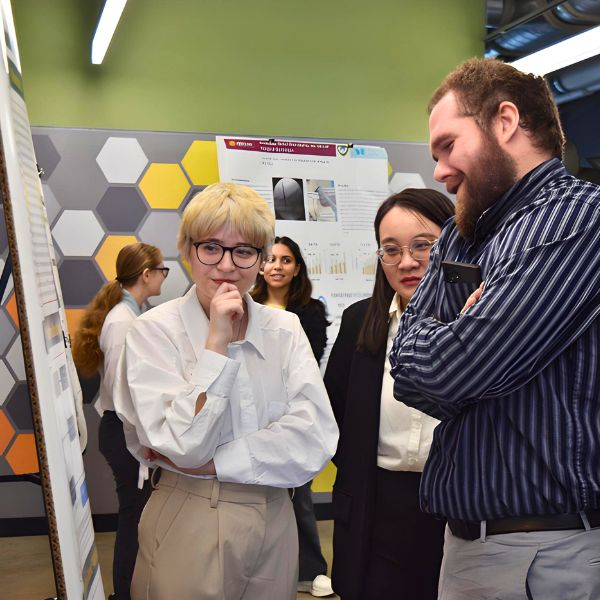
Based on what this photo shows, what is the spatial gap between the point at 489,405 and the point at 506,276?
223mm

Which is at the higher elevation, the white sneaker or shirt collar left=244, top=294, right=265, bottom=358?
shirt collar left=244, top=294, right=265, bottom=358

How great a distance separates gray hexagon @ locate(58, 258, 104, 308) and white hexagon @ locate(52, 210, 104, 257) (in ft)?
0.21

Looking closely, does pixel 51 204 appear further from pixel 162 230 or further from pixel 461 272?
pixel 461 272

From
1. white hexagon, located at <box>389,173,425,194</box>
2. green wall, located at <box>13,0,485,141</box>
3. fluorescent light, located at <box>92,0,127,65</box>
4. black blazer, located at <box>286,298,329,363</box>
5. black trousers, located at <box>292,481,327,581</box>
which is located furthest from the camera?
white hexagon, located at <box>389,173,425,194</box>

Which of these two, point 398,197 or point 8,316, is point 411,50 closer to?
point 8,316

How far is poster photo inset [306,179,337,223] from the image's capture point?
4.75 metres

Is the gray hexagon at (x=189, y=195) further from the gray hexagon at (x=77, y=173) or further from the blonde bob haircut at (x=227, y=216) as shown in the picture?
the blonde bob haircut at (x=227, y=216)

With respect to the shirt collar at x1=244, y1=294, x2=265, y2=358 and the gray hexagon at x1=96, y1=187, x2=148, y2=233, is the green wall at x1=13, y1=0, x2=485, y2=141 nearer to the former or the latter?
the gray hexagon at x1=96, y1=187, x2=148, y2=233

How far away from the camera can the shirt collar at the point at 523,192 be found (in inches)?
53.5

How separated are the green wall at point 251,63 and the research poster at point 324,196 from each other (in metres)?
0.84

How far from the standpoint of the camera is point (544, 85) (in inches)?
56.0

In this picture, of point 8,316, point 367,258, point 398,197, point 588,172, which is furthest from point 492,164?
point 588,172

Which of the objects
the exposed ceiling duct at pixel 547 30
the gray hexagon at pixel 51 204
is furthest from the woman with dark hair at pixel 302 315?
the exposed ceiling duct at pixel 547 30

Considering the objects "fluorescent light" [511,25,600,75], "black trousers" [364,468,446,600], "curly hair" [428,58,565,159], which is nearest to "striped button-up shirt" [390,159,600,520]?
"curly hair" [428,58,565,159]
